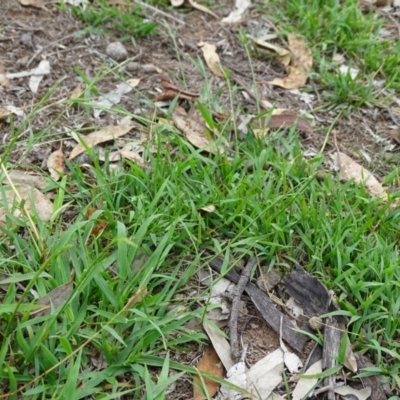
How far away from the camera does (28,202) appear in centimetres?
219

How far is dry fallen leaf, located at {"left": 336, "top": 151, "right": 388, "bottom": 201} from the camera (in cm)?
245

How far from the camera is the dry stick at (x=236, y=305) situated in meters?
1.87

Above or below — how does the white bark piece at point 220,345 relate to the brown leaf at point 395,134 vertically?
below

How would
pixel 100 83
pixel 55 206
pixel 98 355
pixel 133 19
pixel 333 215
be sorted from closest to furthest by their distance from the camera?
pixel 98 355 < pixel 55 206 < pixel 333 215 < pixel 100 83 < pixel 133 19

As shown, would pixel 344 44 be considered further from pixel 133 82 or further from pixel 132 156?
pixel 132 156

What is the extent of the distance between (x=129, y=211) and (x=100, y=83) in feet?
3.03

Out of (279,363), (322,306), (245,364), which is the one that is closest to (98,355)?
(245,364)

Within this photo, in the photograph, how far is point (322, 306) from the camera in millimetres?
2012

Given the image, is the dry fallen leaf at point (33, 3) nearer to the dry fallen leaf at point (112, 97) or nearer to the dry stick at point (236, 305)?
the dry fallen leaf at point (112, 97)

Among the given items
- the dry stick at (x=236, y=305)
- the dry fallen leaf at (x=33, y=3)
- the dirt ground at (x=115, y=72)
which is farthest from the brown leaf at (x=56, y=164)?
the dry fallen leaf at (x=33, y=3)

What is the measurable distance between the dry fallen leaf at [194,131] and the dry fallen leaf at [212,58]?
0.46 meters

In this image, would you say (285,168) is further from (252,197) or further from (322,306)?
(322,306)

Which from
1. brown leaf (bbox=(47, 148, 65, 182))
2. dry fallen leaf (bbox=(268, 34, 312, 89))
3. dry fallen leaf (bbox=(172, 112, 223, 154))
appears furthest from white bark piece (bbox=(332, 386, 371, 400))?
dry fallen leaf (bbox=(268, 34, 312, 89))

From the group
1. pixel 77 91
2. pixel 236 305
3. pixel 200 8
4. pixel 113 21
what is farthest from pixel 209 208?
pixel 200 8
